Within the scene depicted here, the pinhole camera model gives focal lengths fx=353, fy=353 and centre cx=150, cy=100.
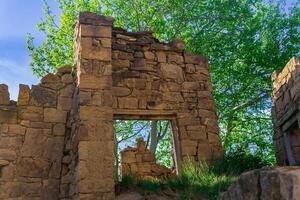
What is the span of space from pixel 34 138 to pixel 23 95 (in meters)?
0.80

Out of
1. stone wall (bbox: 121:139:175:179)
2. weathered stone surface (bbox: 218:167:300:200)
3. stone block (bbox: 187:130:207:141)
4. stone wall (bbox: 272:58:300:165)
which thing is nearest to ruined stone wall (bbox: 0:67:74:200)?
stone block (bbox: 187:130:207:141)

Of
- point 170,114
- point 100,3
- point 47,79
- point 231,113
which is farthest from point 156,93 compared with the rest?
point 100,3

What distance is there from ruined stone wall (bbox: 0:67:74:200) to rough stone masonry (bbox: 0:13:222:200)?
2cm

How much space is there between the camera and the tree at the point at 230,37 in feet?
37.7

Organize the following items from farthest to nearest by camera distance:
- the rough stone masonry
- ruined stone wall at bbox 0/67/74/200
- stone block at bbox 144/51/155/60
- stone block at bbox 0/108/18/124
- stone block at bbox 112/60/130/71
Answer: stone block at bbox 144/51/155/60 → stone block at bbox 112/60/130/71 → stone block at bbox 0/108/18/124 → ruined stone wall at bbox 0/67/74/200 → the rough stone masonry

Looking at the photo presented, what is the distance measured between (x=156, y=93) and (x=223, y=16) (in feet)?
20.6

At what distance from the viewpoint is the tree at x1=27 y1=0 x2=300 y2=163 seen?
1148 centimetres

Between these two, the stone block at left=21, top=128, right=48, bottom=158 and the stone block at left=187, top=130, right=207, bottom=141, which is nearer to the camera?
the stone block at left=21, top=128, right=48, bottom=158

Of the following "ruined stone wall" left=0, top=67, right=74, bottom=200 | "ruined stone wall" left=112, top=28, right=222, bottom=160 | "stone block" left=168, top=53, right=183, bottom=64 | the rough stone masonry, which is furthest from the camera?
"stone block" left=168, top=53, right=183, bottom=64

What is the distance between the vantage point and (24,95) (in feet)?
20.5

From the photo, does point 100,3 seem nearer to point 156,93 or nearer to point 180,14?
point 180,14

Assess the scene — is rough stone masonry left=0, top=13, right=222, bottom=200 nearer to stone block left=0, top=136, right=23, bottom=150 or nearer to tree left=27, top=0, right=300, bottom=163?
stone block left=0, top=136, right=23, bottom=150

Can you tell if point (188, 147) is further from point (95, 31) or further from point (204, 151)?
point (95, 31)

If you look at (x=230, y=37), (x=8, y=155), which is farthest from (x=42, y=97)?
(x=230, y=37)
